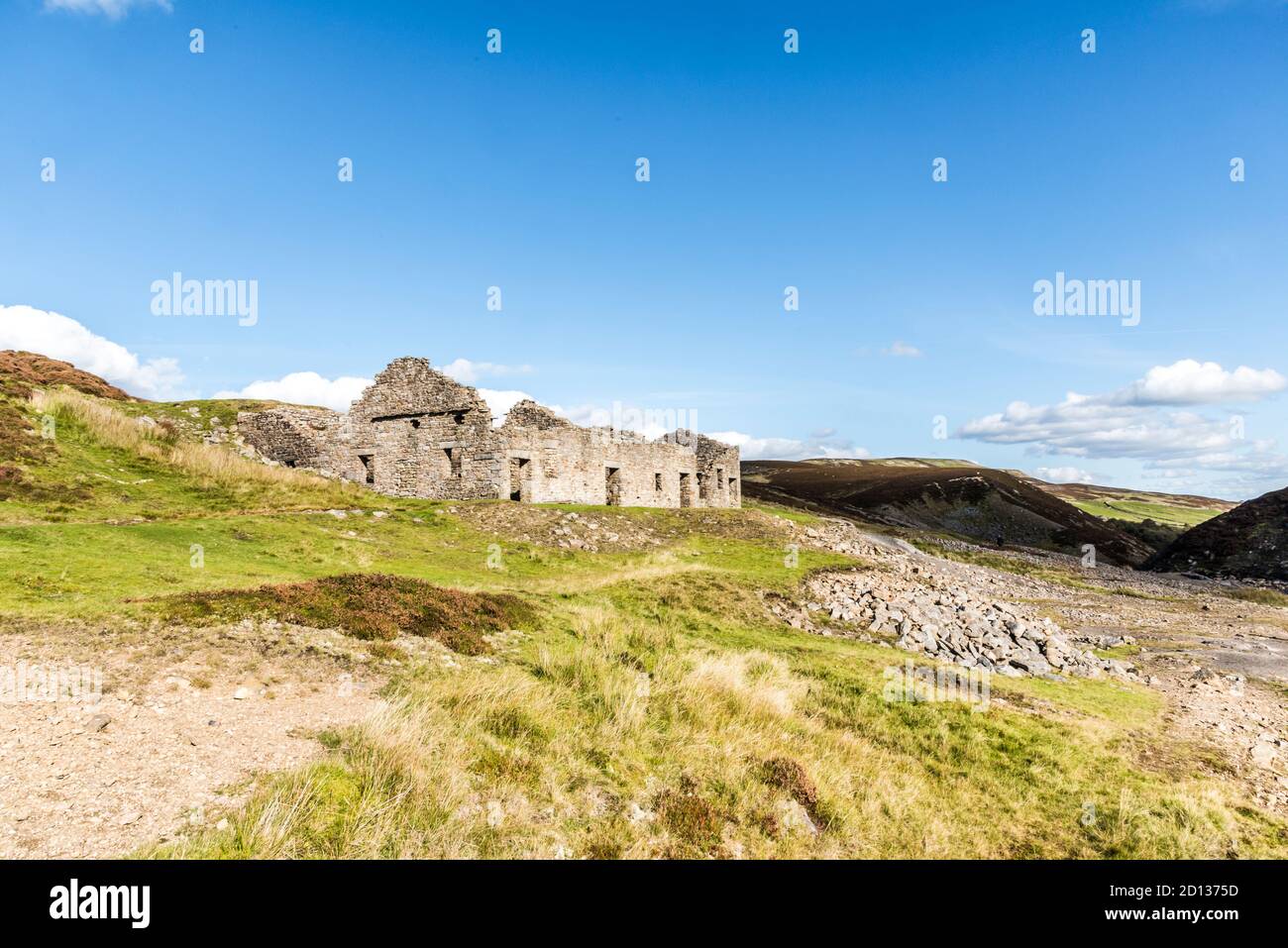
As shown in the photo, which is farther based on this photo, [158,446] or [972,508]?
[972,508]

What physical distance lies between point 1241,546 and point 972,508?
87.4 feet

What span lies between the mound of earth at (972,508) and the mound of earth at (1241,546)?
20.9 ft

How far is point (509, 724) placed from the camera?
9.44 meters

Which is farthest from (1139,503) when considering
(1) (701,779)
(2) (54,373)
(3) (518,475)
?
(2) (54,373)

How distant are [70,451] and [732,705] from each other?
2541 cm

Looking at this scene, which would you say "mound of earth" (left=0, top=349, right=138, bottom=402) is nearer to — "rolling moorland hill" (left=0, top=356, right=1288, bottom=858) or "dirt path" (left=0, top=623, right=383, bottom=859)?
"rolling moorland hill" (left=0, top=356, right=1288, bottom=858)

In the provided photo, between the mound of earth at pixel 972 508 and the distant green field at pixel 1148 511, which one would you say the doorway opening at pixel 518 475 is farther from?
the distant green field at pixel 1148 511

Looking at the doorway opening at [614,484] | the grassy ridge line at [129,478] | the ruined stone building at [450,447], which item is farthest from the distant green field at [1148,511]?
the grassy ridge line at [129,478]

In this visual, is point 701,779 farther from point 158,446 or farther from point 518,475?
point 158,446

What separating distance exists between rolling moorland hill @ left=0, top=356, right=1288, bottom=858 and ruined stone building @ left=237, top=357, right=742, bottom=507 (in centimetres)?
1248

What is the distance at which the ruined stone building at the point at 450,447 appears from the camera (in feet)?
110

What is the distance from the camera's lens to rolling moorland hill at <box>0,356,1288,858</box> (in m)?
6.73
